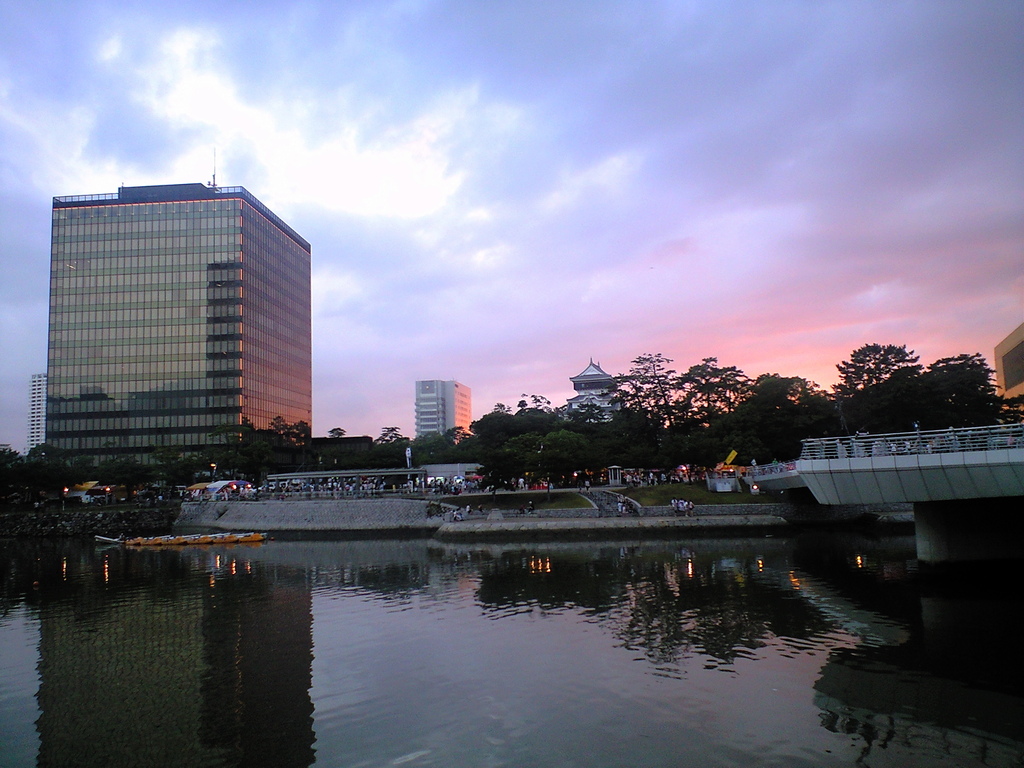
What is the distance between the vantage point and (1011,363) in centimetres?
8150

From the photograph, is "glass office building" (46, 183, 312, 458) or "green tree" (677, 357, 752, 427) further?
"glass office building" (46, 183, 312, 458)

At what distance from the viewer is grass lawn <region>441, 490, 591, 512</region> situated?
5766 centimetres

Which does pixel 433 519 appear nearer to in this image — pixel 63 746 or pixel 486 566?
pixel 486 566

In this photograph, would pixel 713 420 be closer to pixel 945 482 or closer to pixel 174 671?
pixel 945 482

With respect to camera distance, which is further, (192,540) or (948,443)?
(192,540)

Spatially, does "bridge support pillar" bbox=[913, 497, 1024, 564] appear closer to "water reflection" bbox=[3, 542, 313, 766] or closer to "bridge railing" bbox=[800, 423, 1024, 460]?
"bridge railing" bbox=[800, 423, 1024, 460]

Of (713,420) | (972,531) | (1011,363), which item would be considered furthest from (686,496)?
(1011,363)

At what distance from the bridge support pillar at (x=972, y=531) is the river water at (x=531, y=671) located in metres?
1.16

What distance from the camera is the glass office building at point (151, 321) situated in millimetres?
101000

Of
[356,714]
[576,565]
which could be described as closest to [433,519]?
[576,565]

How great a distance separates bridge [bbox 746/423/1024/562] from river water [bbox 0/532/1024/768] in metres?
1.90

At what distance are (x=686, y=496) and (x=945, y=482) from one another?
31.3 m

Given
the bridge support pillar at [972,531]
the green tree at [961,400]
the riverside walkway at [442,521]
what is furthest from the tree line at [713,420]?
the bridge support pillar at [972,531]

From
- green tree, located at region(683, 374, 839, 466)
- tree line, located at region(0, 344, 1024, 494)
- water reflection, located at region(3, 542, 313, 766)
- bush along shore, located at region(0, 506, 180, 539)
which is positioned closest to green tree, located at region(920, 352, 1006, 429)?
tree line, located at region(0, 344, 1024, 494)
